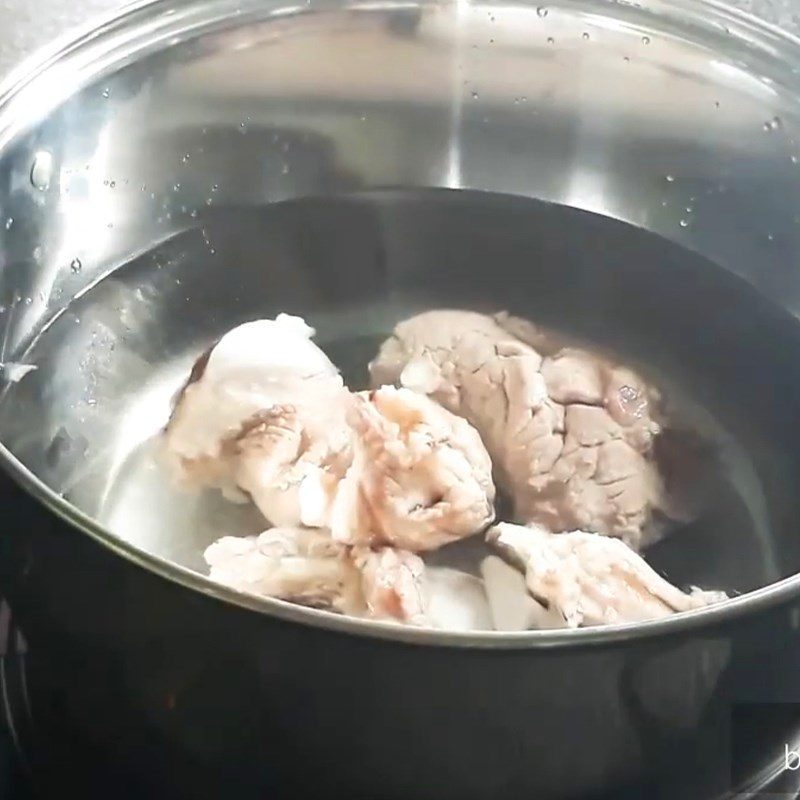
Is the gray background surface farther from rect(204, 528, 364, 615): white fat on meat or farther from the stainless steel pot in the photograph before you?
rect(204, 528, 364, 615): white fat on meat

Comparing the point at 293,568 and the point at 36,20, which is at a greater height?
the point at 36,20

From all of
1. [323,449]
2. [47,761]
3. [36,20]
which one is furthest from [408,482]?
[36,20]

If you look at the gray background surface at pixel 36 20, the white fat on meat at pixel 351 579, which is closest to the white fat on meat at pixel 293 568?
the white fat on meat at pixel 351 579

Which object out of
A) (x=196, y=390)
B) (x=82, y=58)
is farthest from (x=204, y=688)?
(x=82, y=58)

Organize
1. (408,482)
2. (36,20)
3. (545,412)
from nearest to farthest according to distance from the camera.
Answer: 1. (408,482)
2. (545,412)
3. (36,20)

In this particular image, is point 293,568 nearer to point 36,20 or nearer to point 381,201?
point 381,201
